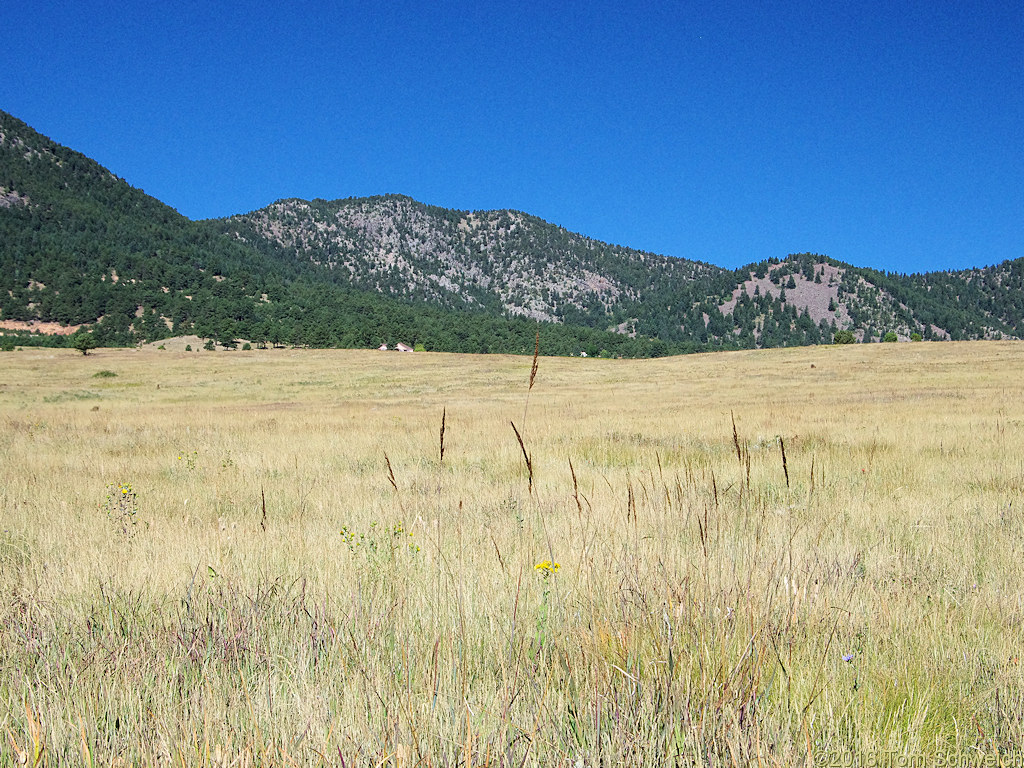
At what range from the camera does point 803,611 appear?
2709 mm

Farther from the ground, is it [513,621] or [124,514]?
[513,621]

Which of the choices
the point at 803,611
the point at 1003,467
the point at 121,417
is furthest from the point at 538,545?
the point at 121,417

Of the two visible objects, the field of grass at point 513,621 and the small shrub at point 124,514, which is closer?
the field of grass at point 513,621

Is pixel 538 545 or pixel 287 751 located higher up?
pixel 287 751

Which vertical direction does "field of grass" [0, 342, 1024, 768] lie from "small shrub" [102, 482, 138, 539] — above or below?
above

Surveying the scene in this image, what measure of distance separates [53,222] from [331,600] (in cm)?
24050

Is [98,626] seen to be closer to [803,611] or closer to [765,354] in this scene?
[803,611]

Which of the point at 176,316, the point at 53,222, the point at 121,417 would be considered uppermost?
the point at 53,222

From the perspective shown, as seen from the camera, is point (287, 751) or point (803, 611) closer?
point (287, 751)

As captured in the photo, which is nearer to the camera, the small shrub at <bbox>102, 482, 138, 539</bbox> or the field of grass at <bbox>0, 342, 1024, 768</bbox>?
the field of grass at <bbox>0, 342, 1024, 768</bbox>

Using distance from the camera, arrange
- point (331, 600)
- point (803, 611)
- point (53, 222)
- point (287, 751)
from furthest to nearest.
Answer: point (53, 222) < point (331, 600) < point (803, 611) < point (287, 751)

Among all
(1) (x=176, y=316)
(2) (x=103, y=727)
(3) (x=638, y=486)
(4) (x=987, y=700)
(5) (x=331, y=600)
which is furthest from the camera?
(1) (x=176, y=316)

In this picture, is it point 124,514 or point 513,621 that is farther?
point 124,514

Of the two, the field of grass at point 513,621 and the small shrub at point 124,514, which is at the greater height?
the field of grass at point 513,621
